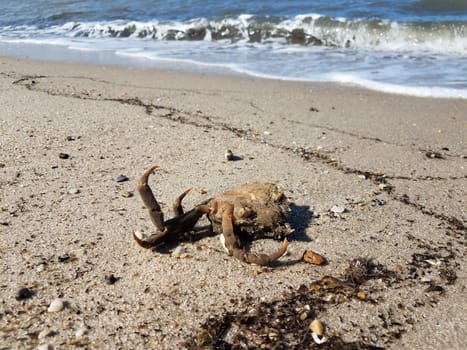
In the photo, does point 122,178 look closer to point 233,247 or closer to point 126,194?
point 126,194

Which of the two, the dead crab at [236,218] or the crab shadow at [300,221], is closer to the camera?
the dead crab at [236,218]

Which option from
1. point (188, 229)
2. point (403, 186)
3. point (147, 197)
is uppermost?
point (147, 197)

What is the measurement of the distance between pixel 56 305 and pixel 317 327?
3.59 feet

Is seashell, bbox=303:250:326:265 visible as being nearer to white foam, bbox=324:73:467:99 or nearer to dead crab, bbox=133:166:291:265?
dead crab, bbox=133:166:291:265

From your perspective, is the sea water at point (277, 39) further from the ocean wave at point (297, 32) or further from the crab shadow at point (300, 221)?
the crab shadow at point (300, 221)

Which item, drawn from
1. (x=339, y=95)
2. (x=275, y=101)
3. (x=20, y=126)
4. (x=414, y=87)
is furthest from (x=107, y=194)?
(x=414, y=87)

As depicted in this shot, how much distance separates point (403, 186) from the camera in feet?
10.2

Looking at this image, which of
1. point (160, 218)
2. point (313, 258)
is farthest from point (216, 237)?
point (313, 258)

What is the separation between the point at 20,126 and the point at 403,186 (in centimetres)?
315

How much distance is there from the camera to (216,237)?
2.45 meters

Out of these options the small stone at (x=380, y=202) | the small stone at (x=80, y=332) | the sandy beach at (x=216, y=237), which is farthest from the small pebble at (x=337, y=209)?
the small stone at (x=80, y=332)

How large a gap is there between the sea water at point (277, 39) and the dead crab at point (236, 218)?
3.70m

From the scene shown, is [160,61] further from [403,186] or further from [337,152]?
[403,186]

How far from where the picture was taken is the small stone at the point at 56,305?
194 centimetres
